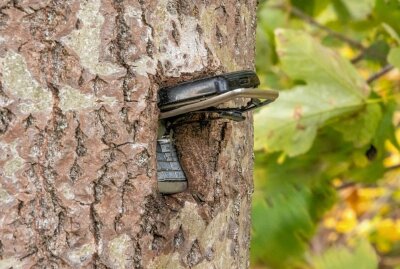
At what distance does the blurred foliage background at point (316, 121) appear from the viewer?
5.12 feet

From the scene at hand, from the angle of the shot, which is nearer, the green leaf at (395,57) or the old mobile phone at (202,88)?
the old mobile phone at (202,88)

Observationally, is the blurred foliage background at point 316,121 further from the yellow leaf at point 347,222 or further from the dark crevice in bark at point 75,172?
the yellow leaf at point 347,222

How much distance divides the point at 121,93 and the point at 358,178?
1.20 meters

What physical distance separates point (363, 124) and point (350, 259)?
25.1 inches

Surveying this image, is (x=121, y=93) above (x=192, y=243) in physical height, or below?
above

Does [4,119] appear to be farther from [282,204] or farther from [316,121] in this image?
[282,204]

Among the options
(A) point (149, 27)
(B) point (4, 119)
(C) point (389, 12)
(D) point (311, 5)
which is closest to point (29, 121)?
(B) point (4, 119)

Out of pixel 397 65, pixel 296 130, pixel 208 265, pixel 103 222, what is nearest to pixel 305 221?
pixel 296 130

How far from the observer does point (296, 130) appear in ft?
5.10

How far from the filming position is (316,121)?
1.57 m

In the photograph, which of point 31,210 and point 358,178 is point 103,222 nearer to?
point 31,210

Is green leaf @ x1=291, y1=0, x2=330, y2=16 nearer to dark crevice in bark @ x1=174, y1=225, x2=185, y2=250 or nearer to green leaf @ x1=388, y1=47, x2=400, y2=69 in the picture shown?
green leaf @ x1=388, y1=47, x2=400, y2=69

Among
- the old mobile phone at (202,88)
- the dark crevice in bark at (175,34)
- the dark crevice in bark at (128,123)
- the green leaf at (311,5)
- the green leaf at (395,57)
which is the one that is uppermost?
the green leaf at (311,5)

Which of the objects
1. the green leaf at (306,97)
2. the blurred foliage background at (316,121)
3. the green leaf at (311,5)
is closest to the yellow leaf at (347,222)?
the blurred foliage background at (316,121)
